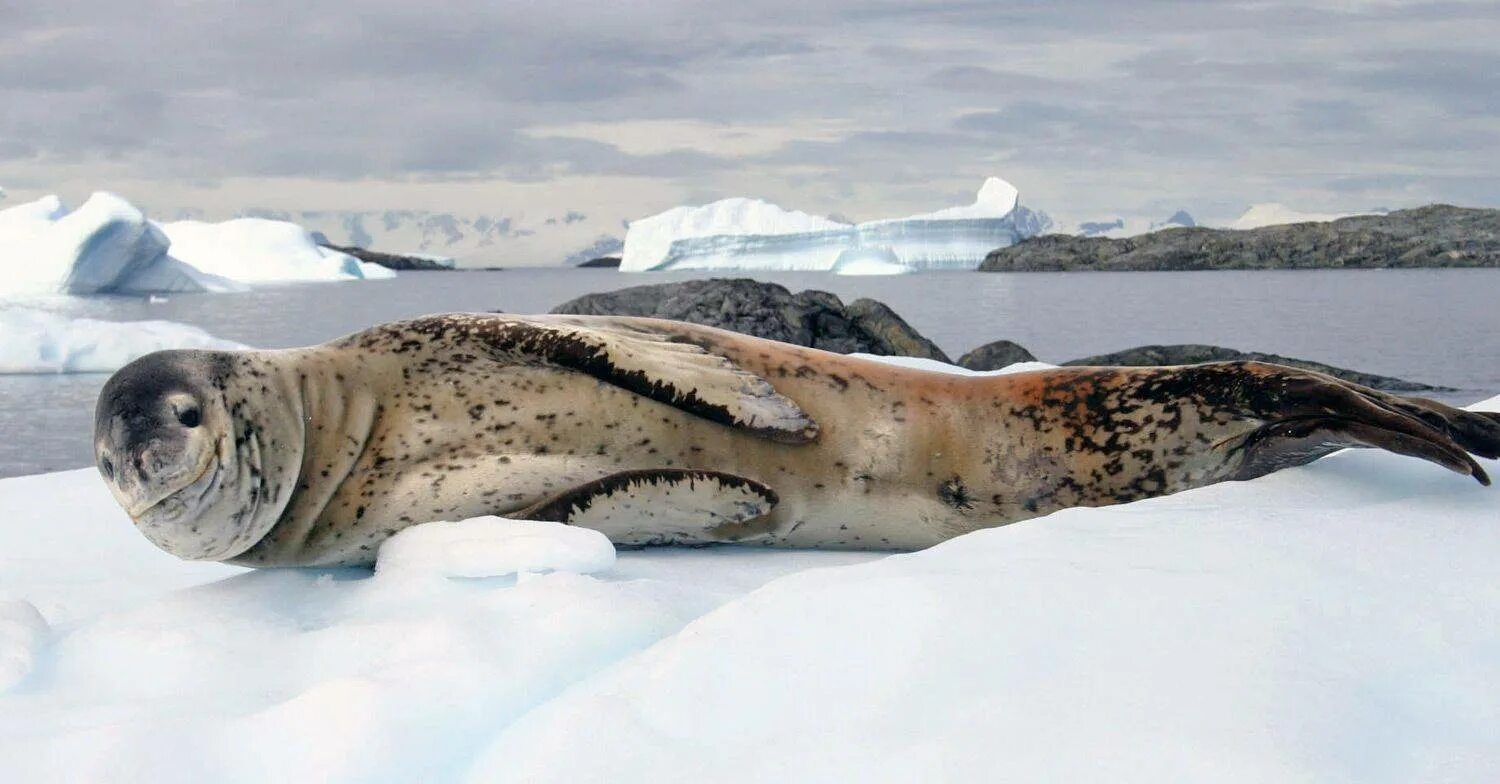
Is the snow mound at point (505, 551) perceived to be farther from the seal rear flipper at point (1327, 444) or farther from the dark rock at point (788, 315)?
the dark rock at point (788, 315)

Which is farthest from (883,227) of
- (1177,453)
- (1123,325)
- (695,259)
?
(1177,453)

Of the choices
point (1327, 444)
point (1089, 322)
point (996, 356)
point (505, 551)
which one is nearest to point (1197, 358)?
point (996, 356)

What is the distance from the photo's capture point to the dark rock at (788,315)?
8914 millimetres

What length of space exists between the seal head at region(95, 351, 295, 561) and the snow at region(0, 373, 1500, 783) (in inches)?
9.2

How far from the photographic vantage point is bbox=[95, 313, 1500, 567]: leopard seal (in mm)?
2750

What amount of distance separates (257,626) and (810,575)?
103cm

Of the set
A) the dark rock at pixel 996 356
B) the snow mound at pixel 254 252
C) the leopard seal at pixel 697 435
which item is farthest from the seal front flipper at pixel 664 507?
the snow mound at pixel 254 252

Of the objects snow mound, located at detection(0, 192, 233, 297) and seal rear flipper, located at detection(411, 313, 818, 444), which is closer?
seal rear flipper, located at detection(411, 313, 818, 444)

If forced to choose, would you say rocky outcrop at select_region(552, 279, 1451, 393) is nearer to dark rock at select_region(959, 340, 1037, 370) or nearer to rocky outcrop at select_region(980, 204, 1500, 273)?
dark rock at select_region(959, 340, 1037, 370)

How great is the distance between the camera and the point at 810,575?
182cm

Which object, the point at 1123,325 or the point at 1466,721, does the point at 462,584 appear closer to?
the point at 1466,721

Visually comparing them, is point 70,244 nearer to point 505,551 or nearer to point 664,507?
point 664,507

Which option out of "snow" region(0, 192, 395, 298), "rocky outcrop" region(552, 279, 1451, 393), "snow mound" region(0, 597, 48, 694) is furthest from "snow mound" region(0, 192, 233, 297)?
"snow mound" region(0, 597, 48, 694)

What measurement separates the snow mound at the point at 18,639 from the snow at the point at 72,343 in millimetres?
9811
